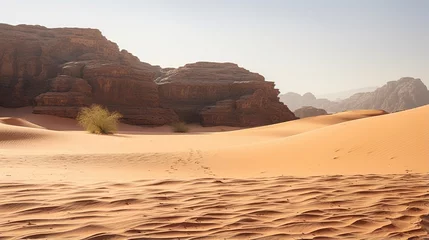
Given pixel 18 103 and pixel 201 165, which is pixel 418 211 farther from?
pixel 18 103

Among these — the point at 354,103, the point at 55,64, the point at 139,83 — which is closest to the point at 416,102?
the point at 354,103

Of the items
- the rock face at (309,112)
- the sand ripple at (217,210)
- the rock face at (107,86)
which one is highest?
the rock face at (107,86)

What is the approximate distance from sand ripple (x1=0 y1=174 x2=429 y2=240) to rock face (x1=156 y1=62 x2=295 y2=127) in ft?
114

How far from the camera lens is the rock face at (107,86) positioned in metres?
36.7

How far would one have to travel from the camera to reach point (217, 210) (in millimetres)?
3951

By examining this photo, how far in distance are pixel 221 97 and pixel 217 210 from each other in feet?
134

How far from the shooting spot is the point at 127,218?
3582mm

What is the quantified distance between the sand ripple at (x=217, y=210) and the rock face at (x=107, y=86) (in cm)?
3185

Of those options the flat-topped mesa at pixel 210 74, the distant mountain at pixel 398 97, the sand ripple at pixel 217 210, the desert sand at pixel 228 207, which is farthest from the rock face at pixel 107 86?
the distant mountain at pixel 398 97

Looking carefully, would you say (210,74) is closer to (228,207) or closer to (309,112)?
(309,112)

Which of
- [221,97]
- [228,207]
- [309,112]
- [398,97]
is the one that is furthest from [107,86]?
[398,97]

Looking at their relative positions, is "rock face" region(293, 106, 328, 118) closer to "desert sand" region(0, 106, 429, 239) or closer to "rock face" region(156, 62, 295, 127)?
"rock face" region(156, 62, 295, 127)

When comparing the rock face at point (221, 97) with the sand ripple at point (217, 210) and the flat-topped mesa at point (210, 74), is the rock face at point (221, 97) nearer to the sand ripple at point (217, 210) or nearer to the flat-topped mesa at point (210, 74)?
the flat-topped mesa at point (210, 74)

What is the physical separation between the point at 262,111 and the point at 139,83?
14.6 meters
